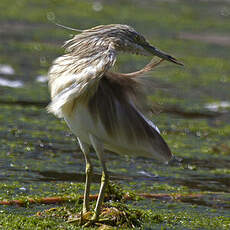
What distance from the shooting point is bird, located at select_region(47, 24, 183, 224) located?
5148 mm

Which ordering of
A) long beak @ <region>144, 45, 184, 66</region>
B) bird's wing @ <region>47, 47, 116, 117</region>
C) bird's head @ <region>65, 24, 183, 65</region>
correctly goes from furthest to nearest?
long beak @ <region>144, 45, 184, 66</region> → bird's head @ <region>65, 24, 183, 65</region> → bird's wing @ <region>47, 47, 116, 117</region>

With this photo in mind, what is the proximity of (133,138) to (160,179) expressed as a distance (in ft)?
7.24

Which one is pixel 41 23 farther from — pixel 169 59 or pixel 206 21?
pixel 169 59

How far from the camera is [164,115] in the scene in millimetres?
10500

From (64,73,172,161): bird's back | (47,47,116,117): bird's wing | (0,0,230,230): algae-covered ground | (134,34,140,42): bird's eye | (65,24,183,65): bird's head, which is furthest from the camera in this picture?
→ (0,0,230,230): algae-covered ground

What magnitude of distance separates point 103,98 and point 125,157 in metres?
3.05

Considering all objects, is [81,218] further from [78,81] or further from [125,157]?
[125,157]

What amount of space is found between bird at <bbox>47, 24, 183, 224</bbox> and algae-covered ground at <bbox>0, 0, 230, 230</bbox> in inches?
10.8

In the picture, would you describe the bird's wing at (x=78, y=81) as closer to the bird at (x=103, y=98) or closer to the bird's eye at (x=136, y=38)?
the bird at (x=103, y=98)

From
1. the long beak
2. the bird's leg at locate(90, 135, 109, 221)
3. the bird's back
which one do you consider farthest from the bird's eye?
the bird's leg at locate(90, 135, 109, 221)

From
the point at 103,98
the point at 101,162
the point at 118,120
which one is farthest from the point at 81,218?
the point at 103,98

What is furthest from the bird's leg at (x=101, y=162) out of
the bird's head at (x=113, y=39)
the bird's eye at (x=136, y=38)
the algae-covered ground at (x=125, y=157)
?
the bird's eye at (x=136, y=38)

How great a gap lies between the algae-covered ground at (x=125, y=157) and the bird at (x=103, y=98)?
0.90ft

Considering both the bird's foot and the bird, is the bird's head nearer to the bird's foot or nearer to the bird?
the bird
